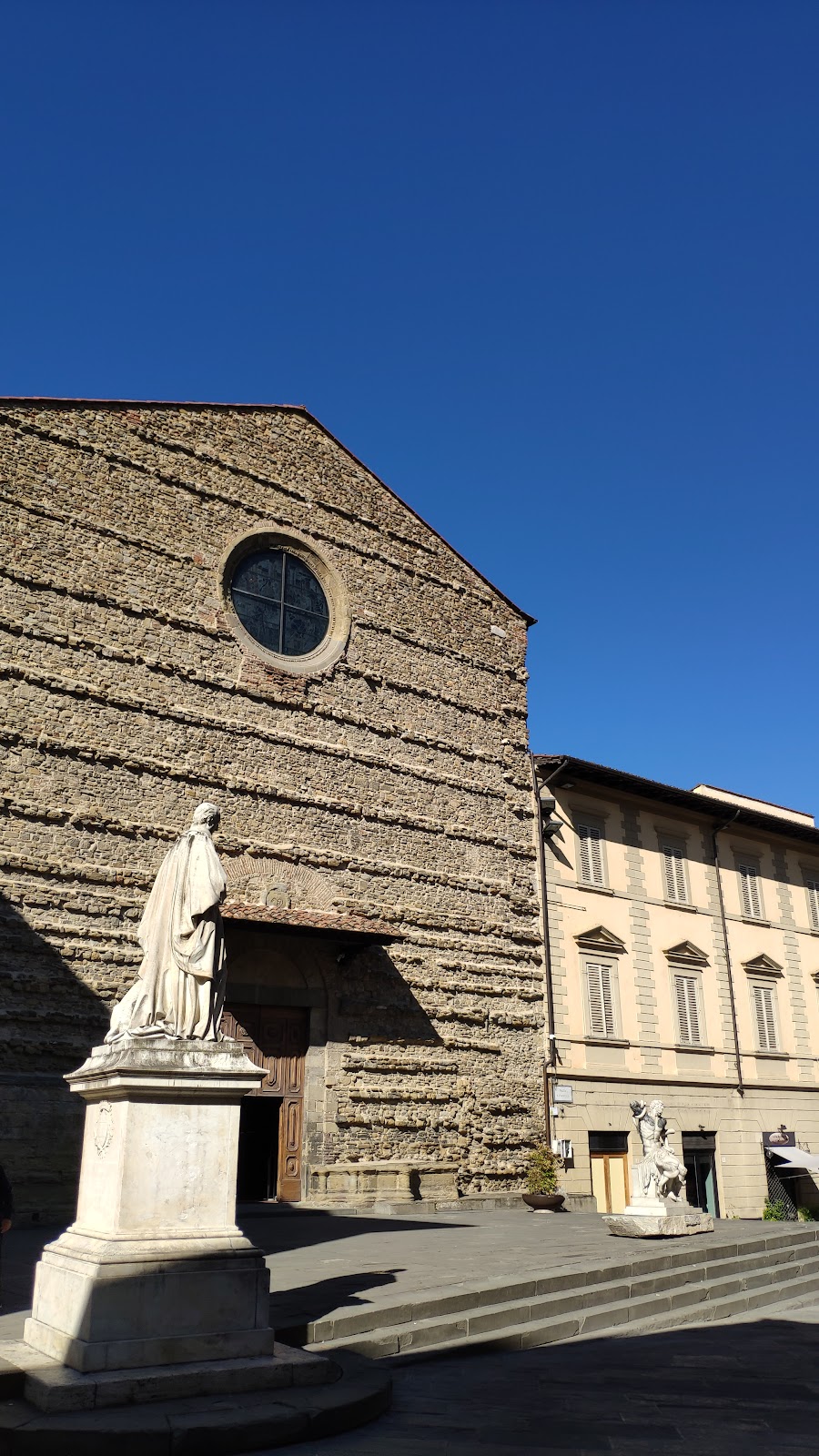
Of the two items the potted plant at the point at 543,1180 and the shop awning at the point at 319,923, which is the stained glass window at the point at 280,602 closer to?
the shop awning at the point at 319,923

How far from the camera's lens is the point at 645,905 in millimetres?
22141

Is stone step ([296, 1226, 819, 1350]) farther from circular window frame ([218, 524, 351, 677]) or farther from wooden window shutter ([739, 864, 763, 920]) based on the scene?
wooden window shutter ([739, 864, 763, 920])

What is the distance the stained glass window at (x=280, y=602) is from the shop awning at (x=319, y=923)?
184 inches

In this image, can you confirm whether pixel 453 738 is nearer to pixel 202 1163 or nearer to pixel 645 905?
pixel 645 905

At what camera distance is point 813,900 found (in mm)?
26188

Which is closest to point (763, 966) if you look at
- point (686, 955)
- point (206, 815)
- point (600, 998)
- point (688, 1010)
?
point (686, 955)

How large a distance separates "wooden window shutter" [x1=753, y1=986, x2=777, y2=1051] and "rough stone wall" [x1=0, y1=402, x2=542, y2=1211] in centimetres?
681

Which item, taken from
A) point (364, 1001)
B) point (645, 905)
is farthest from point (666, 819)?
point (364, 1001)

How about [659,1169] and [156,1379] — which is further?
[659,1169]

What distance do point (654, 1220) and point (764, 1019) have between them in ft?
42.7

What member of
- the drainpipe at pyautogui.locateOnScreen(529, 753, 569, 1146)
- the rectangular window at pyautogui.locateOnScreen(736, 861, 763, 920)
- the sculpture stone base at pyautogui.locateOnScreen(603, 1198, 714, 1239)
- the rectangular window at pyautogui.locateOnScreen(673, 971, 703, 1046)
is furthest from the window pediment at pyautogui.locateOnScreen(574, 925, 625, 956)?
the sculpture stone base at pyautogui.locateOnScreen(603, 1198, 714, 1239)

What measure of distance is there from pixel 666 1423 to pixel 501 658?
55.3 ft

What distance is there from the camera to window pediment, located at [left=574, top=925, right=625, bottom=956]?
20.7m

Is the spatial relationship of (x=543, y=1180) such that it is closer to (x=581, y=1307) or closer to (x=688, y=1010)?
(x=688, y=1010)
